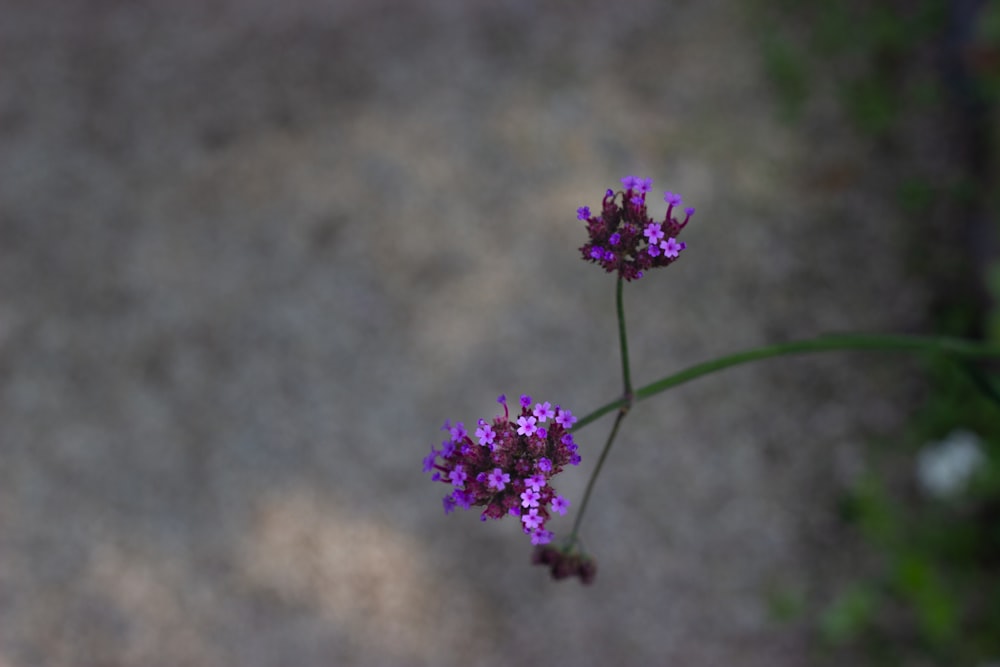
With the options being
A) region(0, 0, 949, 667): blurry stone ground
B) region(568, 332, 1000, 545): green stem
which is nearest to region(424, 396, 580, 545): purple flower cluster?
region(568, 332, 1000, 545): green stem

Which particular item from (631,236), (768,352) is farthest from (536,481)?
(768,352)

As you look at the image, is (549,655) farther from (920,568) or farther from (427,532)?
Answer: (920,568)

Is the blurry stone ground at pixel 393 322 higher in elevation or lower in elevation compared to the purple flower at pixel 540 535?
higher

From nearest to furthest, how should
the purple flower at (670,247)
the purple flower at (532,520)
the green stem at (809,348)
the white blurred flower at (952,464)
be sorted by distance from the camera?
the purple flower at (532,520)
the purple flower at (670,247)
the green stem at (809,348)
the white blurred flower at (952,464)

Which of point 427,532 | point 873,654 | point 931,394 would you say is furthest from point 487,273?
point 873,654

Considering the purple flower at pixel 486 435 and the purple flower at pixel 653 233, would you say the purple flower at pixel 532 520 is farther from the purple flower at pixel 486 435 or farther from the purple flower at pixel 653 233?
the purple flower at pixel 653 233

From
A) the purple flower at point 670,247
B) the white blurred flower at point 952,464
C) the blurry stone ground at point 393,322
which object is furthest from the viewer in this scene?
the blurry stone ground at point 393,322

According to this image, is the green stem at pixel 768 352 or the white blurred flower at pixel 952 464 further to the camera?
the white blurred flower at pixel 952 464

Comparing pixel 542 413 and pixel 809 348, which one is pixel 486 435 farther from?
pixel 809 348

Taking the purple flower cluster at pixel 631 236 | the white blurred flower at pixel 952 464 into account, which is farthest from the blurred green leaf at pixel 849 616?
the purple flower cluster at pixel 631 236
